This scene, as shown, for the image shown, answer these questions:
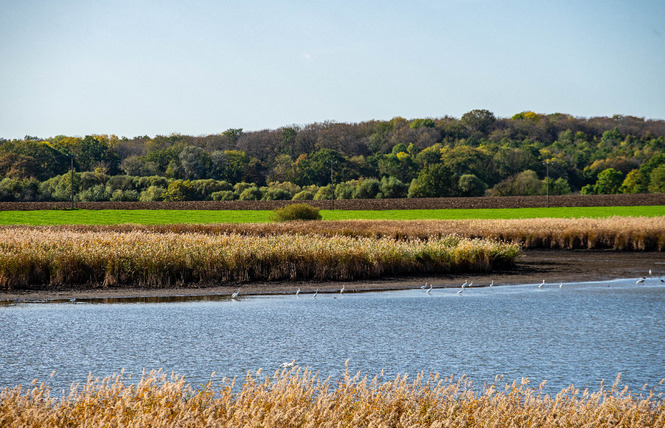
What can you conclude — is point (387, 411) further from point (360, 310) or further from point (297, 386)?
point (360, 310)

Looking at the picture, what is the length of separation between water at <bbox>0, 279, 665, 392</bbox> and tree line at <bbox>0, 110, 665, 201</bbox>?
256 feet

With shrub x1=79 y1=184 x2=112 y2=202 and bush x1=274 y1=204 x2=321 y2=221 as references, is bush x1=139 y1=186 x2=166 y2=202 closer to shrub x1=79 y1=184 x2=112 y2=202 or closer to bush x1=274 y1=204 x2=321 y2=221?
shrub x1=79 y1=184 x2=112 y2=202

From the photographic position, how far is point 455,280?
995 inches

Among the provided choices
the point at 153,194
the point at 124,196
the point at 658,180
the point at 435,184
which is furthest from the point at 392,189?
the point at 658,180

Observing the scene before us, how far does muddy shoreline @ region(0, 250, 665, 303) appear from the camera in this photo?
2058cm

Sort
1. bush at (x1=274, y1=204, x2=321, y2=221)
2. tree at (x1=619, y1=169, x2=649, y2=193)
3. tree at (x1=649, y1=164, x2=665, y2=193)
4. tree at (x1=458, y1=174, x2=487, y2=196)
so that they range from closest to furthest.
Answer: bush at (x1=274, y1=204, x2=321, y2=221) < tree at (x1=458, y1=174, x2=487, y2=196) < tree at (x1=649, y1=164, x2=665, y2=193) < tree at (x1=619, y1=169, x2=649, y2=193)

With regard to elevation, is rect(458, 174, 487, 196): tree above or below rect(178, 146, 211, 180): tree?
below

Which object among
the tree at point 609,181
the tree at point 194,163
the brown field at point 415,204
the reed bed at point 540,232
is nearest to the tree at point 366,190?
the brown field at point 415,204

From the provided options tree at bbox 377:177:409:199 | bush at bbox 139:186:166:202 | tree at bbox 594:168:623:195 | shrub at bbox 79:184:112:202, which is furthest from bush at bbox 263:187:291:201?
tree at bbox 594:168:623:195

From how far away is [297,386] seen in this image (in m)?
7.40

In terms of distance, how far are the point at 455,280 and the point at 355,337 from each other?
11.8 metres

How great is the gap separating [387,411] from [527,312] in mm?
11230

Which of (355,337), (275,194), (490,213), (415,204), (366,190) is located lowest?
(490,213)

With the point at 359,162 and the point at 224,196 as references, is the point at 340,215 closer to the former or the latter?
the point at 224,196
